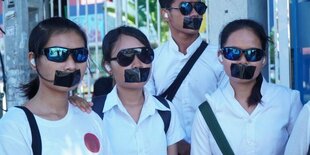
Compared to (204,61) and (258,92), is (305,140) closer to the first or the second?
(258,92)

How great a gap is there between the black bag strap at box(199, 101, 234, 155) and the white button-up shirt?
22 cm

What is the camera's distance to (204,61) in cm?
332

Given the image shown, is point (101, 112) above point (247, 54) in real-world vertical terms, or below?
below

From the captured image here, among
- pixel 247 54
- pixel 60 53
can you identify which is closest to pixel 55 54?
pixel 60 53

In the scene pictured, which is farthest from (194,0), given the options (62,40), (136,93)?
(62,40)

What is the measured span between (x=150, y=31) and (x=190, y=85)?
8.09 feet

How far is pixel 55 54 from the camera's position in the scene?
2.27m

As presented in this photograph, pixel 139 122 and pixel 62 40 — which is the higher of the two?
pixel 62 40

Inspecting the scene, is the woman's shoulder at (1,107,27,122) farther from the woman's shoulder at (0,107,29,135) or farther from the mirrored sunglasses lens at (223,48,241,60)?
the mirrored sunglasses lens at (223,48,241,60)

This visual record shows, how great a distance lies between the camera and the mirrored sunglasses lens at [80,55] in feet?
7.62

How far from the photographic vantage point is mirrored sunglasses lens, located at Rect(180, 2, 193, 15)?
3.32m

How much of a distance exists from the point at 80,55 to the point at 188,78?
42.9 inches

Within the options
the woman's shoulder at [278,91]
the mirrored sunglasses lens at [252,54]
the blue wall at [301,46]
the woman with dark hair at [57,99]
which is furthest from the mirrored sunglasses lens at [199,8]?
the blue wall at [301,46]

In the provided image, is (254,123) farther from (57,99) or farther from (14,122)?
(14,122)
